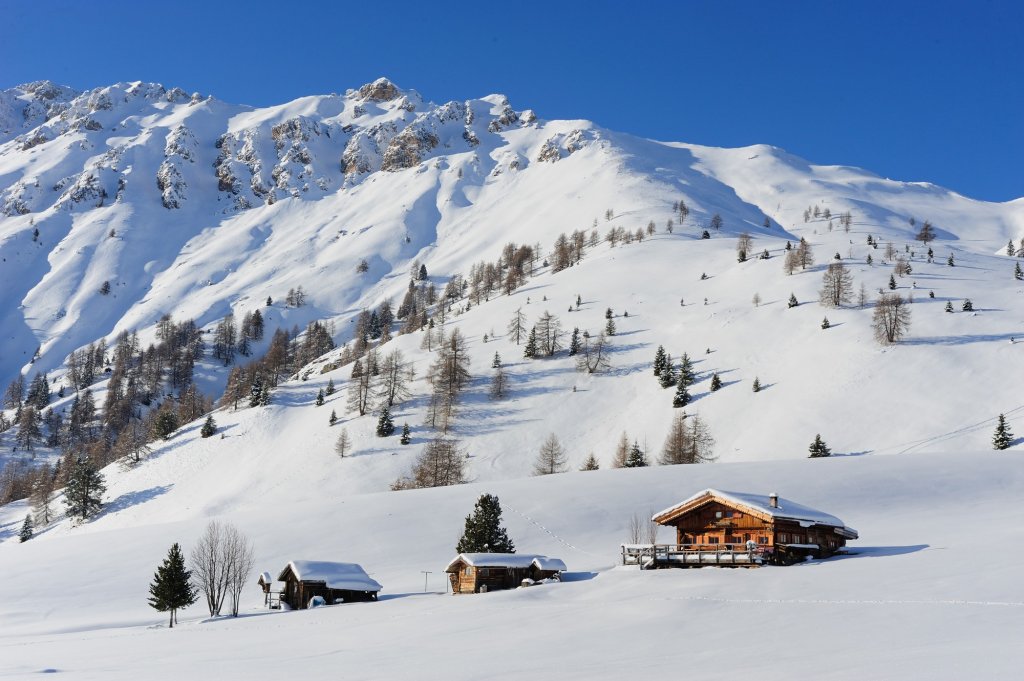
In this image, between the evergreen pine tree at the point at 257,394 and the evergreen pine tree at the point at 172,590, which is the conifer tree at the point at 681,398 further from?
the evergreen pine tree at the point at 257,394

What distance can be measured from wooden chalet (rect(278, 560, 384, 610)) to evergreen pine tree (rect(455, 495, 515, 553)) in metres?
6.20

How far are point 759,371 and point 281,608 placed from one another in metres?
66.8

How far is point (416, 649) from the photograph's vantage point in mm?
23109

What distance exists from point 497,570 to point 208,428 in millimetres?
75911

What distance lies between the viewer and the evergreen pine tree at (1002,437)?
67062 mm

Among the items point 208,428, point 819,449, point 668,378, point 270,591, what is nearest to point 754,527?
point 270,591

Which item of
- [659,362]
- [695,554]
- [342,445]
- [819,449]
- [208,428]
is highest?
[659,362]

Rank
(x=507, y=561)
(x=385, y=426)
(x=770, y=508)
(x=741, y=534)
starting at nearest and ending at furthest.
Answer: (x=770, y=508) < (x=741, y=534) < (x=507, y=561) < (x=385, y=426)

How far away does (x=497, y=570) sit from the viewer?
4366 centimetres


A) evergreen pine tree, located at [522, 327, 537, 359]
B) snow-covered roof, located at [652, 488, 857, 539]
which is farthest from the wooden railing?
evergreen pine tree, located at [522, 327, 537, 359]

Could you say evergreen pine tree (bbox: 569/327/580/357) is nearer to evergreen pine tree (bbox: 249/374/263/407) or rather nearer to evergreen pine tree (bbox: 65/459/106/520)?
evergreen pine tree (bbox: 249/374/263/407)

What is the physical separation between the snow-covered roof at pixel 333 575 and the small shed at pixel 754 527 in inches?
668

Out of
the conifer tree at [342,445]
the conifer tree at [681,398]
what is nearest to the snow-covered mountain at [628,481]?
the conifer tree at [681,398]

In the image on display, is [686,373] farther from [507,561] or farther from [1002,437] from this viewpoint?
[507,561]
